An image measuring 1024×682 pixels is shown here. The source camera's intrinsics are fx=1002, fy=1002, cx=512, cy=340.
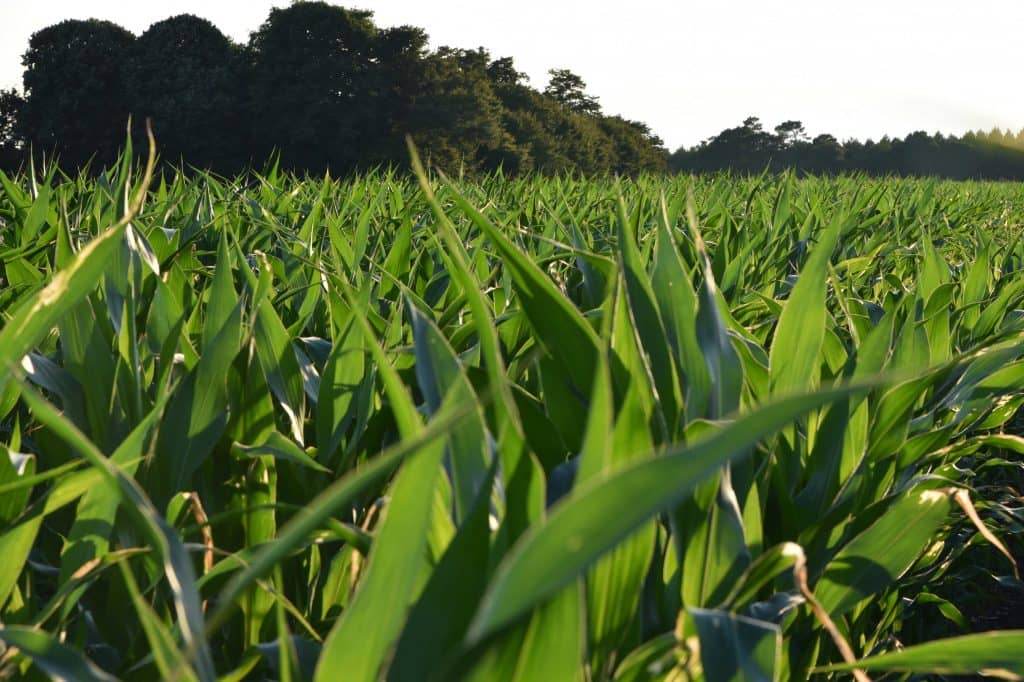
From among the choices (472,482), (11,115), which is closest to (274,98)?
(11,115)

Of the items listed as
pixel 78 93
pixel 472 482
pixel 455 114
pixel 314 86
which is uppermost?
pixel 314 86

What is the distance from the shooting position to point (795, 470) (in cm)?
116

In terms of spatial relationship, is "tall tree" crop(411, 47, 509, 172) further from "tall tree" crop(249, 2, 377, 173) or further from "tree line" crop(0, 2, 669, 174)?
"tall tree" crop(249, 2, 377, 173)

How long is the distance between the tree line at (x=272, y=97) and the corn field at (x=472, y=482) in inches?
1244

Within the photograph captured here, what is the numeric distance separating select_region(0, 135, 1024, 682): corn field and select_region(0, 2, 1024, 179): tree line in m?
31.2

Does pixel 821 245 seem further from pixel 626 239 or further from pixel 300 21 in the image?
pixel 300 21

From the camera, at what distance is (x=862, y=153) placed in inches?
→ 2293

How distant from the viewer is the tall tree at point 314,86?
1340 inches

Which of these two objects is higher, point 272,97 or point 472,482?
point 272,97

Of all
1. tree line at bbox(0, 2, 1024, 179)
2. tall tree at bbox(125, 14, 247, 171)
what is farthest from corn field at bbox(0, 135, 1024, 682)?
tall tree at bbox(125, 14, 247, 171)

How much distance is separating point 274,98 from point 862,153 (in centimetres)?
3714

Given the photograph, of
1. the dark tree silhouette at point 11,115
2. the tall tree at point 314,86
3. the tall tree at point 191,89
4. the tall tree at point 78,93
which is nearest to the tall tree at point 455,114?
the tall tree at point 314,86

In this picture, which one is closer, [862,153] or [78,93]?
[78,93]

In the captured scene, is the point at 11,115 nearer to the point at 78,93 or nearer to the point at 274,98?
the point at 78,93
